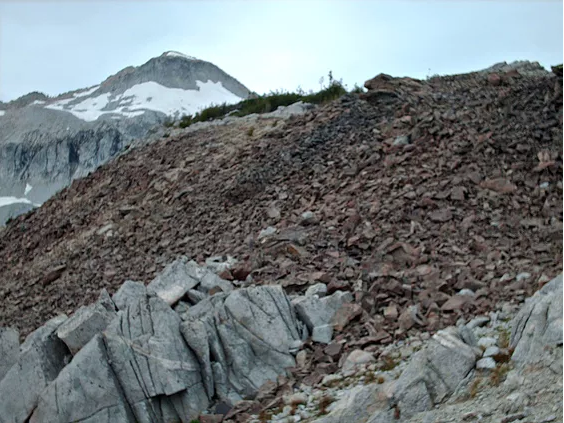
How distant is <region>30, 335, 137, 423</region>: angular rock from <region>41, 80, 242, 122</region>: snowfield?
846 inches

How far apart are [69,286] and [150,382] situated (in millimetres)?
5450

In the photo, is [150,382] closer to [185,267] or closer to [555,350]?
[185,267]

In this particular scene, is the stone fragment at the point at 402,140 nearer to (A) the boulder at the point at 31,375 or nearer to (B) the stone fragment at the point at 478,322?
(B) the stone fragment at the point at 478,322

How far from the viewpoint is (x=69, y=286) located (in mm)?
13523

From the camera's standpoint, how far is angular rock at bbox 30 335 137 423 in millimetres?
8609

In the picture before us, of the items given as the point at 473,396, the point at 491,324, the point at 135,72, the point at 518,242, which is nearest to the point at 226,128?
the point at 518,242

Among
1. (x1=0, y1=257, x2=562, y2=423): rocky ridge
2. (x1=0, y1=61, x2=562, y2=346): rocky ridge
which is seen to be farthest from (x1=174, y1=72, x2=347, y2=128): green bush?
(x1=0, y1=257, x2=562, y2=423): rocky ridge

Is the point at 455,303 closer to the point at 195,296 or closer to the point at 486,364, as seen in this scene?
the point at 486,364

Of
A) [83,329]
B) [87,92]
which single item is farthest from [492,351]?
[87,92]

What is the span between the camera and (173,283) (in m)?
10.8

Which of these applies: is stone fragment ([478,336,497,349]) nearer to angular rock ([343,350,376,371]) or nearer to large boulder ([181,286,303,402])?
angular rock ([343,350,376,371])

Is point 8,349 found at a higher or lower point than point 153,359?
higher

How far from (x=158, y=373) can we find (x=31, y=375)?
1.97 meters

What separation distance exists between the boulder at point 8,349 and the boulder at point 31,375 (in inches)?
53.0
